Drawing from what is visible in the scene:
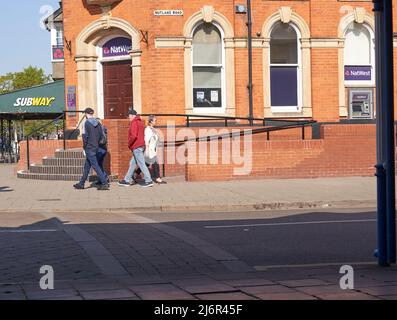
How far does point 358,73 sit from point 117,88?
26.3ft

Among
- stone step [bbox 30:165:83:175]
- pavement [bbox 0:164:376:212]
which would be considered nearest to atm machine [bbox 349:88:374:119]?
pavement [bbox 0:164:376:212]

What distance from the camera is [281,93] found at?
23.1 meters

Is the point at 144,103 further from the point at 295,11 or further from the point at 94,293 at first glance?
the point at 94,293

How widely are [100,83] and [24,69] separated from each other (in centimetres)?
4044

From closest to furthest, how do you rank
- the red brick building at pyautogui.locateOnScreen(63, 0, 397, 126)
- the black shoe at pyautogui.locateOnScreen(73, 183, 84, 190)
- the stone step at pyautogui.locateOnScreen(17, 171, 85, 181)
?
1. the black shoe at pyautogui.locateOnScreen(73, 183, 84, 190)
2. the stone step at pyautogui.locateOnScreen(17, 171, 85, 181)
3. the red brick building at pyautogui.locateOnScreen(63, 0, 397, 126)

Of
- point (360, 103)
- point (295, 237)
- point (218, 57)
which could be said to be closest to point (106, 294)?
point (295, 237)

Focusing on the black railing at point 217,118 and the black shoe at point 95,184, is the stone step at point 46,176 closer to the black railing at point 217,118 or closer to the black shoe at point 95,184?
the black shoe at point 95,184

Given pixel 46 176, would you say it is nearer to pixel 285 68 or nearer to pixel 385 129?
pixel 285 68

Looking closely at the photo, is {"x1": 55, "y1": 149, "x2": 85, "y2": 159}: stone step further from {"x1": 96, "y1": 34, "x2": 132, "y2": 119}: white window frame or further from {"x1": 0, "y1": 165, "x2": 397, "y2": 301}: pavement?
{"x1": 0, "y1": 165, "x2": 397, "y2": 301}: pavement

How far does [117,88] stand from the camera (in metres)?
23.5

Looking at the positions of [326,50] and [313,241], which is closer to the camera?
[313,241]

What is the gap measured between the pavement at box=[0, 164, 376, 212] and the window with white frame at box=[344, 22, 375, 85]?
4.90 metres

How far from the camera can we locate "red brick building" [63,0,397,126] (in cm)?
2181
